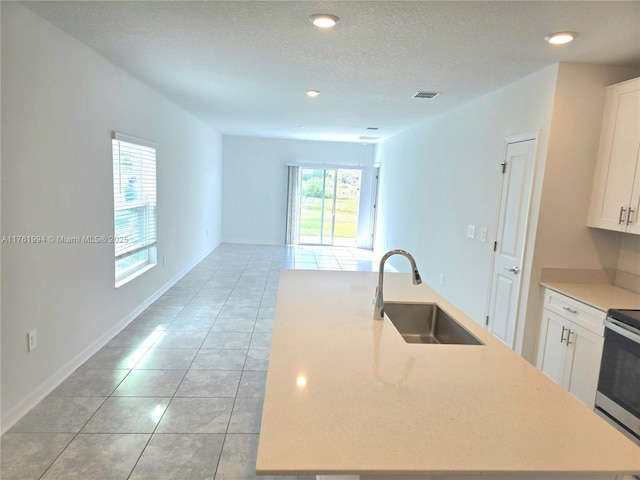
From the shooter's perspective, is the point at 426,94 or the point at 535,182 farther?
the point at 426,94

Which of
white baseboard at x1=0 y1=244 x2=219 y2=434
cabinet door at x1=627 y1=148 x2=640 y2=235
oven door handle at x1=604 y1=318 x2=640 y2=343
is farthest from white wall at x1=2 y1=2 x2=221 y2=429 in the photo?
cabinet door at x1=627 y1=148 x2=640 y2=235

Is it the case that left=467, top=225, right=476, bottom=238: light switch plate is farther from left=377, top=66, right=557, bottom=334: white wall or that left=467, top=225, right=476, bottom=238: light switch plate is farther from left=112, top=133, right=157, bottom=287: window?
left=112, top=133, right=157, bottom=287: window

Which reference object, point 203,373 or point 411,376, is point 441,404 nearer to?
point 411,376

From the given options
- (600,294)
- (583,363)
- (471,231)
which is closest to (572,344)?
(583,363)

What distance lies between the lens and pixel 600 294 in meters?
2.70

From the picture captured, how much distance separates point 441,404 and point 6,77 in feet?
8.98

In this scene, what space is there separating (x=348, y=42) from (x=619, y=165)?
2079 mm

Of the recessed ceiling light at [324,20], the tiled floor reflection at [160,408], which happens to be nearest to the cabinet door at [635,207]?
the recessed ceiling light at [324,20]

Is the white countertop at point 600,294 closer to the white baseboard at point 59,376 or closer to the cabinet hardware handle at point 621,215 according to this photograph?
the cabinet hardware handle at point 621,215

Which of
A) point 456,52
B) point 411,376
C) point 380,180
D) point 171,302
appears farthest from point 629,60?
point 380,180

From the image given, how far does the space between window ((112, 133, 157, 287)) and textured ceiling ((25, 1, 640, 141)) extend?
0.77 meters

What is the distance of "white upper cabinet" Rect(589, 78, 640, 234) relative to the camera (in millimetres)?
2594

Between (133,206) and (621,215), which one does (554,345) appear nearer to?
(621,215)

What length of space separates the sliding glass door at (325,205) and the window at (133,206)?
4.82 meters
